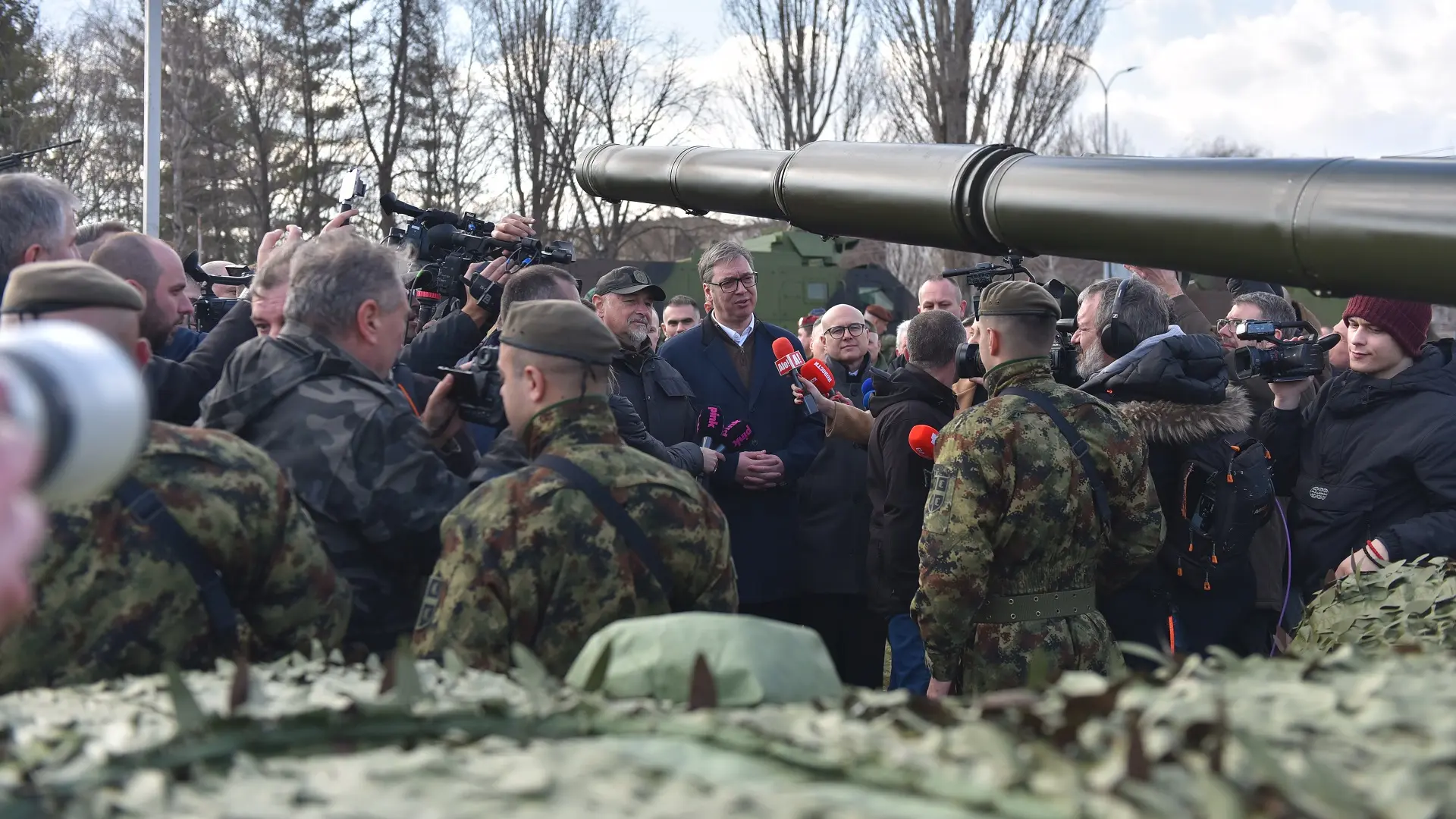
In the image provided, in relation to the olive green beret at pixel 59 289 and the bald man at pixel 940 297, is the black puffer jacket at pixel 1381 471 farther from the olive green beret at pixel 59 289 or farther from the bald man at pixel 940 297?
the olive green beret at pixel 59 289

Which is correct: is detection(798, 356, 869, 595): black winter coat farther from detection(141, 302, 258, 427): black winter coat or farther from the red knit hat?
detection(141, 302, 258, 427): black winter coat

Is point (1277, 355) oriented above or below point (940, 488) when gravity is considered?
above

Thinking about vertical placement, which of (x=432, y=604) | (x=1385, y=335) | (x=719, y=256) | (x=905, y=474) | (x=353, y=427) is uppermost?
(x=719, y=256)

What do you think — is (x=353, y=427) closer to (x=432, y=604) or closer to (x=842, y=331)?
(x=432, y=604)

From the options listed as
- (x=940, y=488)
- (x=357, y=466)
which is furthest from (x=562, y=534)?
(x=940, y=488)

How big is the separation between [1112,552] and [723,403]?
207 centimetres

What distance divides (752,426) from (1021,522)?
6.74ft

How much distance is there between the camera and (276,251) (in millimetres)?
4211

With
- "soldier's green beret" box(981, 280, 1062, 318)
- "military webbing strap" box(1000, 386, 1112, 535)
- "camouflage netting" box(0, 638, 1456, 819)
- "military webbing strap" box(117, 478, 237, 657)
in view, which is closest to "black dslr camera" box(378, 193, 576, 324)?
"soldier's green beret" box(981, 280, 1062, 318)

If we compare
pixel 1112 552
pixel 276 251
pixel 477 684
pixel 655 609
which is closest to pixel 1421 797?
pixel 477 684

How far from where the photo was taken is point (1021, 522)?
4129 mm

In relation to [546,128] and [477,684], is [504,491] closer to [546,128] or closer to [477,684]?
[477,684]

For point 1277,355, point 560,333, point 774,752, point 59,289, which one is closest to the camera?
point 774,752

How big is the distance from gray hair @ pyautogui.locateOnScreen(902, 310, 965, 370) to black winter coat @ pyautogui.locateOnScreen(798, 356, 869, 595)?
0.46 m
